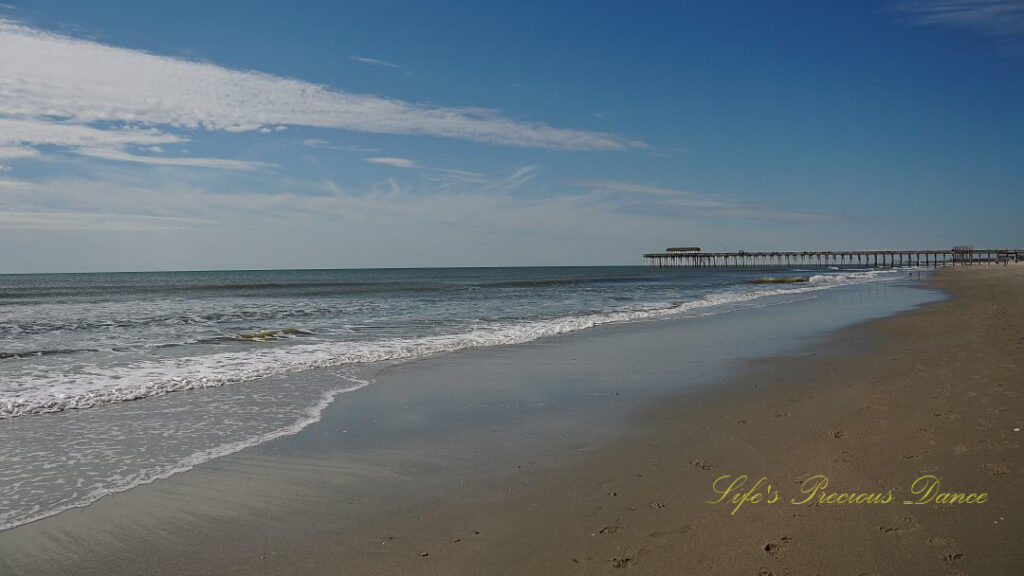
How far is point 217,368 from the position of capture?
11.7 meters

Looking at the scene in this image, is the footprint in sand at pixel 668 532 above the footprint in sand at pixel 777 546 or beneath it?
beneath

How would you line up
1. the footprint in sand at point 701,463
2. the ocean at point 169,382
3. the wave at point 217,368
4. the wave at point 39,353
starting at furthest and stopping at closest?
the wave at point 39,353 < the wave at point 217,368 < the ocean at point 169,382 < the footprint in sand at point 701,463

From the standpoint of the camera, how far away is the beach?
382 centimetres

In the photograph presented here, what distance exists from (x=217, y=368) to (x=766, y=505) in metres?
10.3

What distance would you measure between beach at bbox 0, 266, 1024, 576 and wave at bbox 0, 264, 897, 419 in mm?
3251

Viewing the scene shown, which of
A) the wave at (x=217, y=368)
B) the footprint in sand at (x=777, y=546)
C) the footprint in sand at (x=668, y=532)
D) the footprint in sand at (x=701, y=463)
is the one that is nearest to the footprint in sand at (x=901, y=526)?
the footprint in sand at (x=777, y=546)

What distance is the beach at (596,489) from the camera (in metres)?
3.82

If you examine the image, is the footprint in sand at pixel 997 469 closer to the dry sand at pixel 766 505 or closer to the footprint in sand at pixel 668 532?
the dry sand at pixel 766 505

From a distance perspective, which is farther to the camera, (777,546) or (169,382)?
(169,382)

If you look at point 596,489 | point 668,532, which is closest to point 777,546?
point 668,532

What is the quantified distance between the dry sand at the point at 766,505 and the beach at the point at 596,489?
2cm

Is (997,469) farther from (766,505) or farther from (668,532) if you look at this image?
(668,532)

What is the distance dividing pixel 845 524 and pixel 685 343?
35.2 feet

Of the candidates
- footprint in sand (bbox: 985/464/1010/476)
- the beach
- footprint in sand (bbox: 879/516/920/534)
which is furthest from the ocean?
footprint in sand (bbox: 985/464/1010/476)
